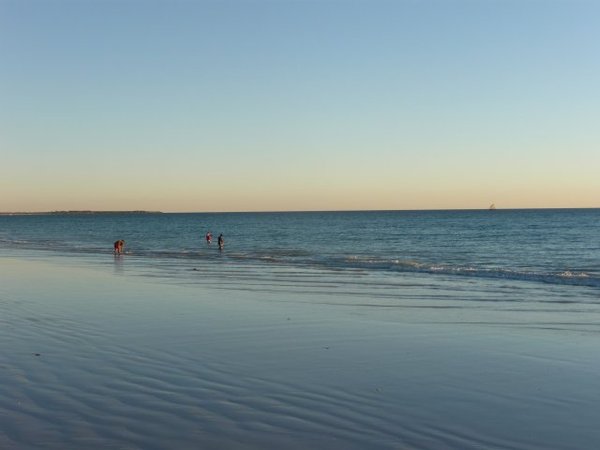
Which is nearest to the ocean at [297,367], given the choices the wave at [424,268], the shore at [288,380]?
the shore at [288,380]

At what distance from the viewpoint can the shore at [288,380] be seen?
22.9 feet

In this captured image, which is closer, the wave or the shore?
the shore

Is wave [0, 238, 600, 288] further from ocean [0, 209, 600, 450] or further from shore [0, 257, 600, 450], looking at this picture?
shore [0, 257, 600, 450]

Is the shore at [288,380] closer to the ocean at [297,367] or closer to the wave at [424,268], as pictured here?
the ocean at [297,367]

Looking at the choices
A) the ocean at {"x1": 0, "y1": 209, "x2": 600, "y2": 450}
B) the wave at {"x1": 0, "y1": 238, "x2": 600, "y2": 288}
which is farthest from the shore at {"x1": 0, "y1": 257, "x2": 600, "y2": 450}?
the wave at {"x1": 0, "y1": 238, "x2": 600, "y2": 288}

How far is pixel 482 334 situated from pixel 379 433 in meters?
6.77

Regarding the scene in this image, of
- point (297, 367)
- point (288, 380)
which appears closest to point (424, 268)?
point (297, 367)

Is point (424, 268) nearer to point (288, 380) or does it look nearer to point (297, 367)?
point (297, 367)

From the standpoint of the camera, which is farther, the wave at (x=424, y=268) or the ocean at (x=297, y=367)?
the wave at (x=424, y=268)

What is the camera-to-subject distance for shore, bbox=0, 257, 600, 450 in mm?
6984

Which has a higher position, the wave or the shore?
the shore

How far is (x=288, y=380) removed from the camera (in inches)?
364

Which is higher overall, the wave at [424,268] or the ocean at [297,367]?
the ocean at [297,367]

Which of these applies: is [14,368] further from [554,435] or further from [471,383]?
[554,435]
